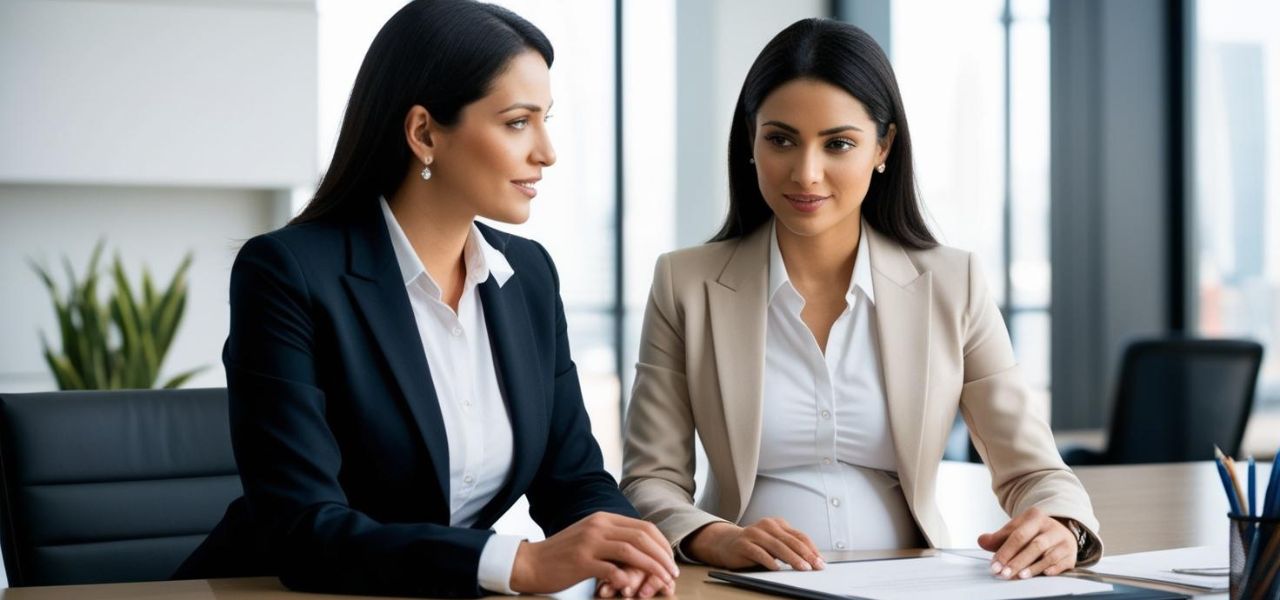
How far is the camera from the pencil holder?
4.68 feet

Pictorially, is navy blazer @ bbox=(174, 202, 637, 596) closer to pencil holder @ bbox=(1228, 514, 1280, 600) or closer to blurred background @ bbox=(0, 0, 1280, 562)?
pencil holder @ bbox=(1228, 514, 1280, 600)

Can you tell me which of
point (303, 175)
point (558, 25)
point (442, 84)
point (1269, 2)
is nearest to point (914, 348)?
point (442, 84)

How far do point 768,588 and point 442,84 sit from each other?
0.74 m

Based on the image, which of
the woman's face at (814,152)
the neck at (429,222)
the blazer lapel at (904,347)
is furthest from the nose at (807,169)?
the neck at (429,222)

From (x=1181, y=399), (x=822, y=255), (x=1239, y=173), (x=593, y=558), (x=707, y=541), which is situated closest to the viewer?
(x=593, y=558)

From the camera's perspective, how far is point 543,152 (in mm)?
1810

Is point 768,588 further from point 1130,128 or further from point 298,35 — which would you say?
point 1130,128

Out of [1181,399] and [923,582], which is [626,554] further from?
[1181,399]

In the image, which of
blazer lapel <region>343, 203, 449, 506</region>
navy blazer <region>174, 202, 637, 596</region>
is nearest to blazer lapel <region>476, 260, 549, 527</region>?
navy blazer <region>174, 202, 637, 596</region>

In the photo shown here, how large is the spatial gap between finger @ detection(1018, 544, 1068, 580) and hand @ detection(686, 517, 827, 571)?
9.7 inches

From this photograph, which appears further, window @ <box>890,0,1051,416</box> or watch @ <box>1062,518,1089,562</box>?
window @ <box>890,0,1051,416</box>

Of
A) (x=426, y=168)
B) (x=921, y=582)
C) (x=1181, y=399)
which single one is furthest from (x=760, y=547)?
(x=1181, y=399)

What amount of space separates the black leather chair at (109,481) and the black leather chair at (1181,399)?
3112mm

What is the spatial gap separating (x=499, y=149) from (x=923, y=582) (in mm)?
739
